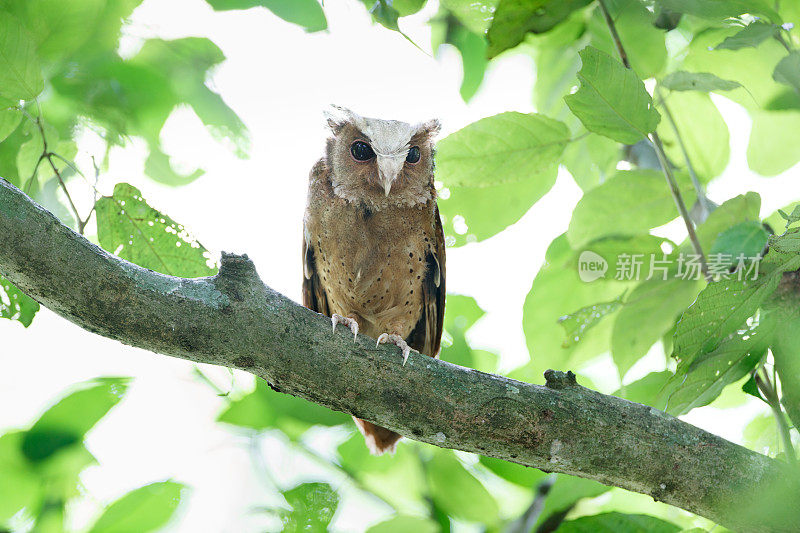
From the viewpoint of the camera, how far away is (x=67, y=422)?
195 centimetres

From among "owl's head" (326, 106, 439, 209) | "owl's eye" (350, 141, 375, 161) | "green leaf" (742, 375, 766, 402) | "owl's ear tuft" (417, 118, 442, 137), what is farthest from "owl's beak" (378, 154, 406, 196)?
"green leaf" (742, 375, 766, 402)

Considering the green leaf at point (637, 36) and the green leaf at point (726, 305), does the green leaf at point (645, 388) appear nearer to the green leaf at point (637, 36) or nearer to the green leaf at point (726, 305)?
the green leaf at point (726, 305)

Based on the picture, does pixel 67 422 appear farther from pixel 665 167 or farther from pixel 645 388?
pixel 665 167

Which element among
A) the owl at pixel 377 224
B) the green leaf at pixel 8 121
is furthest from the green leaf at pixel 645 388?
the green leaf at pixel 8 121

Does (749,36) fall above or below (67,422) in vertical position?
above

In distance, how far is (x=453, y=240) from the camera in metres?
2.47

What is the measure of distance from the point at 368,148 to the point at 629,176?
108 centimetres

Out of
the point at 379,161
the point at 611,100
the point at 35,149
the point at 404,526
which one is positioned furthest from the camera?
the point at 379,161

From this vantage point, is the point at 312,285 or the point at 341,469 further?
the point at 312,285

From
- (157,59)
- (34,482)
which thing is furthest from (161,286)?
(157,59)

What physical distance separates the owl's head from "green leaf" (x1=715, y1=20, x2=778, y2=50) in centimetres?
127

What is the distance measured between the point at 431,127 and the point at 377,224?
52 cm

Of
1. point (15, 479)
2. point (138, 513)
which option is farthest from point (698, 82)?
point (15, 479)

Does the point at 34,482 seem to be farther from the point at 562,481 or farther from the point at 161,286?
the point at 562,481
